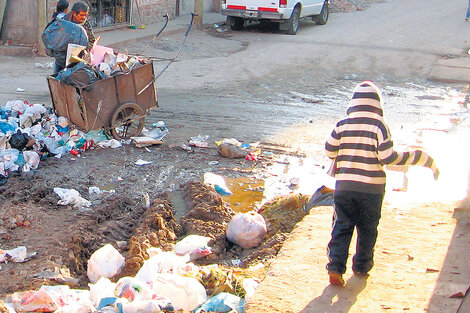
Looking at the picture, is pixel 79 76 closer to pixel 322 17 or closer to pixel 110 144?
pixel 110 144

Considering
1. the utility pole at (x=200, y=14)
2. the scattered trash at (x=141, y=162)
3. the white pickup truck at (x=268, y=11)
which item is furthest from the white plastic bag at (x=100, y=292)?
the white pickup truck at (x=268, y=11)

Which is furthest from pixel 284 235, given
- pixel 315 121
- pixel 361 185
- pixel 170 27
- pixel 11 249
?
pixel 170 27

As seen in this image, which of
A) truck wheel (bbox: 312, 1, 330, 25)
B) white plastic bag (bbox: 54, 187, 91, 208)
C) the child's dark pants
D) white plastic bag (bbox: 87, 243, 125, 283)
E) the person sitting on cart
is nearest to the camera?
the child's dark pants

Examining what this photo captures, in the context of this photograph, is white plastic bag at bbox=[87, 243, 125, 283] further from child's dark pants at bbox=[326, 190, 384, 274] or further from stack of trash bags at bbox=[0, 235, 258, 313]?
child's dark pants at bbox=[326, 190, 384, 274]

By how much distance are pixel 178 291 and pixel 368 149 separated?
162cm

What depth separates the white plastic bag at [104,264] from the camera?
507 centimetres

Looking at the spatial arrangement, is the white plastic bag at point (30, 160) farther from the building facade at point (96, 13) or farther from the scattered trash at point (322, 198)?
the building facade at point (96, 13)

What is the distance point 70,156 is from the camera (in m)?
7.97

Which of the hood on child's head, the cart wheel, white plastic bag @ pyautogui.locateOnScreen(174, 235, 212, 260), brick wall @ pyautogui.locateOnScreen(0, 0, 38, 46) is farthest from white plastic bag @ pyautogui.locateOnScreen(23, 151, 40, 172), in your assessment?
brick wall @ pyautogui.locateOnScreen(0, 0, 38, 46)

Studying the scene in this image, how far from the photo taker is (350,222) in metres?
4.38

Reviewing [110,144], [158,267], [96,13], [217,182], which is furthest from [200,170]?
[96,13]

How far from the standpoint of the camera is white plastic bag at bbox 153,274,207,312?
13.8 feet

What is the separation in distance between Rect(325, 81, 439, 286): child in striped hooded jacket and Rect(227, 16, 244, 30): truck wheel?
1535 centimetres

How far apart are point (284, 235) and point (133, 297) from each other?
203 centimetres
